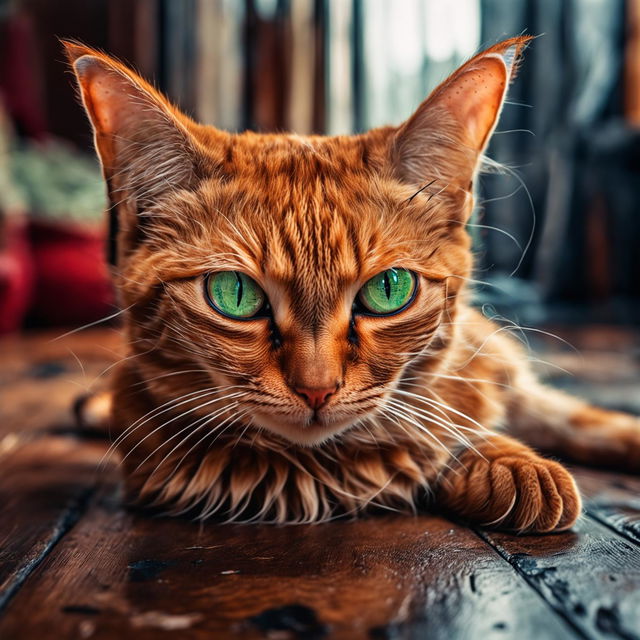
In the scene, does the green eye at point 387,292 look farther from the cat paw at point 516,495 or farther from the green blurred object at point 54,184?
the green blurred object at point 54,184

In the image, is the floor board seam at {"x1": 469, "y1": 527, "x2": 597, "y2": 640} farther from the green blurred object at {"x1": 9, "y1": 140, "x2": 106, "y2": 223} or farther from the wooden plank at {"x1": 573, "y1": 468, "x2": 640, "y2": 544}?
the green blurred object at {"x1": 9, "y1": 140, "x2": 106, "y2": 223}

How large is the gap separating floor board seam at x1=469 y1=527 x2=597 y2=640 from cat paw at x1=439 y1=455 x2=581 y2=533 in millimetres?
35

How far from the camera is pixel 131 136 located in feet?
3.32

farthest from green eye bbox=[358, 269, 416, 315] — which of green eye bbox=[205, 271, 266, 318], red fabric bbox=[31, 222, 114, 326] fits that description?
red fabric bbox=[31, 222, 114, 326]

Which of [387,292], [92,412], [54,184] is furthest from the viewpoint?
[54,184]

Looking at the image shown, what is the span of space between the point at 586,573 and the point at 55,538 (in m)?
0.65

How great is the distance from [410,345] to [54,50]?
4734 mm

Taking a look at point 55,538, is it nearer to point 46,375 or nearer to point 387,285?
point 387,285

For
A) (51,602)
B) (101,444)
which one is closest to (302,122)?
(101,444)

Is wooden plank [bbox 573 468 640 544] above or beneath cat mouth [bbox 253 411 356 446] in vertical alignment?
beneath

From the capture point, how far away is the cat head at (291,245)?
893mm

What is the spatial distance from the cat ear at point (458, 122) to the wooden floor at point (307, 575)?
0.51 metres

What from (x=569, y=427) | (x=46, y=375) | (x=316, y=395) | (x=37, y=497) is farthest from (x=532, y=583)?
(x=46, y=375)

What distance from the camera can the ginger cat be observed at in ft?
2.94
